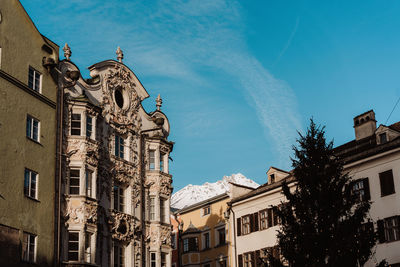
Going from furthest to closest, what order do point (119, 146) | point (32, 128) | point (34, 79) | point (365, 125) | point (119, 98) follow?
point (365, 125), point (119, 98), point (119, 146), point (34, 79), point (32, 128)

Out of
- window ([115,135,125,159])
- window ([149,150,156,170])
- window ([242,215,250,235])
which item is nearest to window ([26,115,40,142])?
window ([115,135,125,159])

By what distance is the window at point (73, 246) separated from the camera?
38.7m

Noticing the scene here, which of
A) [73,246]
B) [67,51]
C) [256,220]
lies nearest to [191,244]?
[256,220]

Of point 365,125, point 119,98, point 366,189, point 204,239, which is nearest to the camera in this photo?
point 366,189

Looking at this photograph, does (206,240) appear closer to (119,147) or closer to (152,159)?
(152,159)

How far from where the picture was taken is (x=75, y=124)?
41.5 m

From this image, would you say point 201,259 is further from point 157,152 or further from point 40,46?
point 40,46

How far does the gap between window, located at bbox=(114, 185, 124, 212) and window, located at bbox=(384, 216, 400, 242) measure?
60.0ft

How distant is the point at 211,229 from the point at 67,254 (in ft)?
76.4

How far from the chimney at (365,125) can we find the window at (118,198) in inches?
779

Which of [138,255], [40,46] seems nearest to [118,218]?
[138,255]

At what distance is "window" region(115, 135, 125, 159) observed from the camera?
45.2 meters

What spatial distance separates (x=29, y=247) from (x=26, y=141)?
19.9 ft

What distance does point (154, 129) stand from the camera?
48938mm
